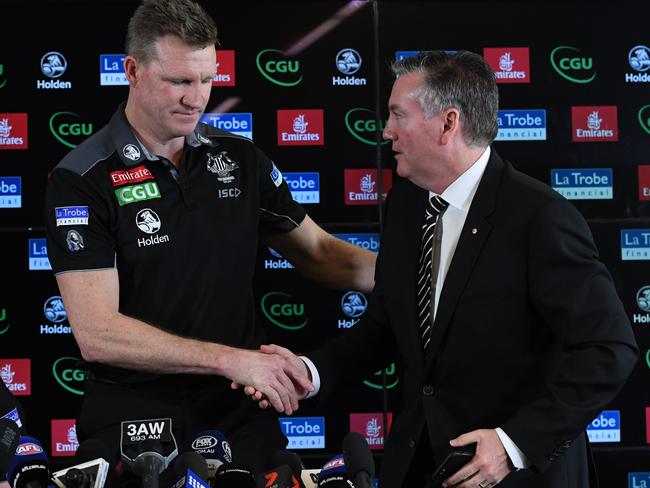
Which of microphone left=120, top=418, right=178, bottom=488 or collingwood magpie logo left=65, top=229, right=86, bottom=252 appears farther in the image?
collingwood magpie logo left=65, top=229, right=86, bottom=252

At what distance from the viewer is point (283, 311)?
169 inches

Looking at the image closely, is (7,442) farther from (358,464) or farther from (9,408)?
(358,464)

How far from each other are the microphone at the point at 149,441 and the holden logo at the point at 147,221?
21.4 inches

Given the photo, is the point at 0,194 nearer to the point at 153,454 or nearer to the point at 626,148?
the point at 153,454

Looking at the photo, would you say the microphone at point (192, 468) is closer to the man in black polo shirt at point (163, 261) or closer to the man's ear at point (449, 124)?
the man in black polo shirt at point (163, 261)

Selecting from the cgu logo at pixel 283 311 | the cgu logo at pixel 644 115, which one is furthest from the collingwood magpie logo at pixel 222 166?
the cgu logo at pixel 644 115

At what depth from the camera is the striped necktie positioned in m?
2.35

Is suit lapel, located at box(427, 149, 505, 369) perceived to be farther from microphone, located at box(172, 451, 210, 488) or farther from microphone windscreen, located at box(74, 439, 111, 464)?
microphone windscreen, located at box(74, 439, 111, 464)

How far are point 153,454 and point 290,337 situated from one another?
207 cm

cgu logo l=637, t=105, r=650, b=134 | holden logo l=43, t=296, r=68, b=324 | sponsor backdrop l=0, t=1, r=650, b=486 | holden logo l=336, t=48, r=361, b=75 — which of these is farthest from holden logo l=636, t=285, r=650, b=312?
holden logo l=43, t=296, r=68, b=324

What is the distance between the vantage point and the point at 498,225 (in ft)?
7.34

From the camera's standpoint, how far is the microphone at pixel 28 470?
7.40 feet

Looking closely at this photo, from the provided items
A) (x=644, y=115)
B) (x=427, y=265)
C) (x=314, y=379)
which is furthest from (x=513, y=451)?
(x=644, y=115)

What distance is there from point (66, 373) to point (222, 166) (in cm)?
184
